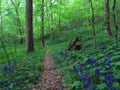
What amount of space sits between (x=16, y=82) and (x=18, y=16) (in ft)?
98.9

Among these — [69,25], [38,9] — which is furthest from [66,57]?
[69,25]

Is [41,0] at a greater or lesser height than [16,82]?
greater

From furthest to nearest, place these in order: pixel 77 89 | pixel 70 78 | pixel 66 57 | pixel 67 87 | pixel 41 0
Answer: pixel 41 0, pixel 66 57, pixel 70 78, pixel 67 87, pixel 77 89

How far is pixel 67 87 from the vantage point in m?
5.42

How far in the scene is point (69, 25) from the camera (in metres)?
53.1

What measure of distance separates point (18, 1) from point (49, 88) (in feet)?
110

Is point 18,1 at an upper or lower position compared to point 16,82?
upper

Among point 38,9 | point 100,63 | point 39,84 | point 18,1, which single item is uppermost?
point 18,1

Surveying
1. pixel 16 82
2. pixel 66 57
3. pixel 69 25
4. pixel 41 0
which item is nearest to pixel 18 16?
pixel 41 0

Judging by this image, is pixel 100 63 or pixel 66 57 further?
pixel 66 57

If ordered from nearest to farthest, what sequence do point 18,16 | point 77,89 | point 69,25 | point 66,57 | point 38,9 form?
point 77,89 → point 66,57 → point 38,9 → point 18,16 → point 69,25

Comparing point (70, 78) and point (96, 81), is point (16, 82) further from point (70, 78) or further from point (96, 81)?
point (96, 81)

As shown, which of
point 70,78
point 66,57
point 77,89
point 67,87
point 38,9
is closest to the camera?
point 77,89

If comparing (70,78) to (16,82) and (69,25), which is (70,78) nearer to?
(16,82)
